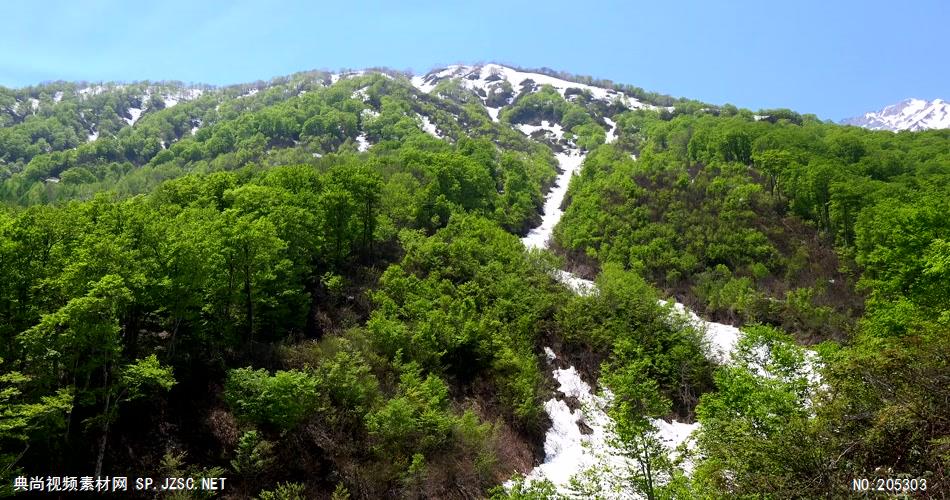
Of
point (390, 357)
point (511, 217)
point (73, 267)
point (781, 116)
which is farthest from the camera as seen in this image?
point (781, 116)

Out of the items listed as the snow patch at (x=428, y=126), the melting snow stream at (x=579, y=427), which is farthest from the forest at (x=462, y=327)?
the snow patch at (x=428, y=126)

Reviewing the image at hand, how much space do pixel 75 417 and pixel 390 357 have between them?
56.3ft

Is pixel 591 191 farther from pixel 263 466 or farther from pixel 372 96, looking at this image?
pixel 372 96

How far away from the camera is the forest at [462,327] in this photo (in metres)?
16.4

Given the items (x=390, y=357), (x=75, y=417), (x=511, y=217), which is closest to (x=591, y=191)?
(x=511, y=217)

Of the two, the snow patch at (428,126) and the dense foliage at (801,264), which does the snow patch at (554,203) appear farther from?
the snow patch at (428,126)

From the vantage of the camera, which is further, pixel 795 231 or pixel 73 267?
pixel 795 231

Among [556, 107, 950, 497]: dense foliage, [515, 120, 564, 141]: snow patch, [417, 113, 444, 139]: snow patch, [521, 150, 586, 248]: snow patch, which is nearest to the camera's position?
[556, 107, 950, 497]: dense foliage

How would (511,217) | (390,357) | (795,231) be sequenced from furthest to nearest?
(511,217) → (795,231) → (390,357)

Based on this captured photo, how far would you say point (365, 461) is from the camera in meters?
27.7

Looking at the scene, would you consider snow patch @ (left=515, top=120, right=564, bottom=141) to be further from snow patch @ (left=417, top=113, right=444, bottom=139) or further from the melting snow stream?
the melting snow stream

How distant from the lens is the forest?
53.9ft

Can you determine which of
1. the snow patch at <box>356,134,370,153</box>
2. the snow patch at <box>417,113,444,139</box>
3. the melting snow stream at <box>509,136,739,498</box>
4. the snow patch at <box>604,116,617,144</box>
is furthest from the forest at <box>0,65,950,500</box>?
the snow patch at <box>604,116,617,144</box>

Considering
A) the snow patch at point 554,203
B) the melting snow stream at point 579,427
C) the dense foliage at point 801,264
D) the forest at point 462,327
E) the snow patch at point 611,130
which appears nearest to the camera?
the dense foliage at point 801,264
